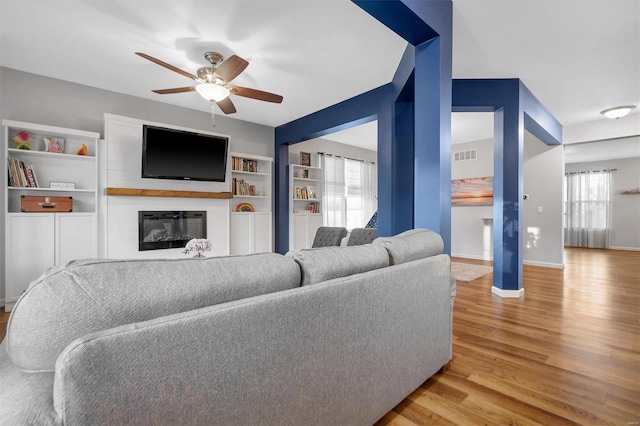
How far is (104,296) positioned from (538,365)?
7.83 feet

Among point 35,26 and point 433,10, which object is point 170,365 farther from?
point 35,26

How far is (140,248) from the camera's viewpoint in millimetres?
3859

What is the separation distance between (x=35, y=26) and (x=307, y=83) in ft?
8.32

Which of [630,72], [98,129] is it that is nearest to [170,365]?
[98,129]

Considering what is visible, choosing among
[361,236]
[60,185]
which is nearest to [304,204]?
[361,236]

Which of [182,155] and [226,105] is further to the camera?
[182,155]

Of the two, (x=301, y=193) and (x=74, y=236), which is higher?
(x=301, y=193)

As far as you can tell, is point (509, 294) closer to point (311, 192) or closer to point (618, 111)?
point (618, 111)

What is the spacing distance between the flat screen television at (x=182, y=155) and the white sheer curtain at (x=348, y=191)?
7.54 feet

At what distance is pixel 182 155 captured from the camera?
412cm

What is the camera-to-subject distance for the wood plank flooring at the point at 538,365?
57.5 inches

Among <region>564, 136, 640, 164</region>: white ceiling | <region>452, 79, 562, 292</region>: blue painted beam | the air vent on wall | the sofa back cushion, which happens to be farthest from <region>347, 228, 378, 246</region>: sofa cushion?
<region>564, 136, 640, 164</region>: white ceiling

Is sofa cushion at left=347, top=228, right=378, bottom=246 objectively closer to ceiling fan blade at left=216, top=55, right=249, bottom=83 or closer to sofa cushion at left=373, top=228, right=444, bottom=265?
sofa cushion at left=373, top=228, right=444, bottom=265

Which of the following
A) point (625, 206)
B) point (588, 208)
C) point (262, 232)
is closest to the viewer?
point (262, 232)
